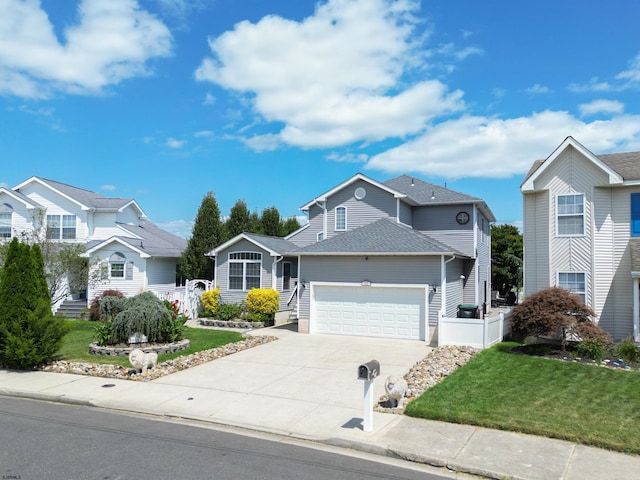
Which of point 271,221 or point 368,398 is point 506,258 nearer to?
point 271,221

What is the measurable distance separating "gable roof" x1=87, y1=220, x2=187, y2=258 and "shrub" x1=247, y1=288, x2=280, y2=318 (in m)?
7.46

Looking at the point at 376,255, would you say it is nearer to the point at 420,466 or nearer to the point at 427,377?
the point at 427,377

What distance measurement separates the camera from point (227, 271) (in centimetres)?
2539

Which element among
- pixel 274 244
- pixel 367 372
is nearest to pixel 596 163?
pixel 367 372

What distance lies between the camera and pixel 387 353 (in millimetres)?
15453

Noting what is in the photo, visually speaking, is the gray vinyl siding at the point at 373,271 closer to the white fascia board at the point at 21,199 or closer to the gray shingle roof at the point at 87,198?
the gray shingle roof at the point at 87,198

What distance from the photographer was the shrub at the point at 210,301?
24188mm

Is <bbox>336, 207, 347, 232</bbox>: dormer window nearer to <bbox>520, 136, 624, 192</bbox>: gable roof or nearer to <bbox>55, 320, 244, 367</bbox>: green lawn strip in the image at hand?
<bbox>55, 320, 244, 367</bbox>: green lawn strip

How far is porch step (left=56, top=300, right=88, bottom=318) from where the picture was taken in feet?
86.4

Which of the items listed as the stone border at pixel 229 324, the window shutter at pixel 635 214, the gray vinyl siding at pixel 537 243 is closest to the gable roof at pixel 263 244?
the stone border at pixel 229 324

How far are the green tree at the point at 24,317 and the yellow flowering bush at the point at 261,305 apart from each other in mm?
10147

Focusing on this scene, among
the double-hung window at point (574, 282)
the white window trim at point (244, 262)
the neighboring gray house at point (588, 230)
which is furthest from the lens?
the white window trim at point (244, 262)

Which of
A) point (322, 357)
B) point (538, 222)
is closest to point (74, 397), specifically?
point (322, 357)

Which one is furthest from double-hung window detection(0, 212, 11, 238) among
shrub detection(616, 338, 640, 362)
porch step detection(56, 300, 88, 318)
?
shrub detection(616, 338, 640, 362)
